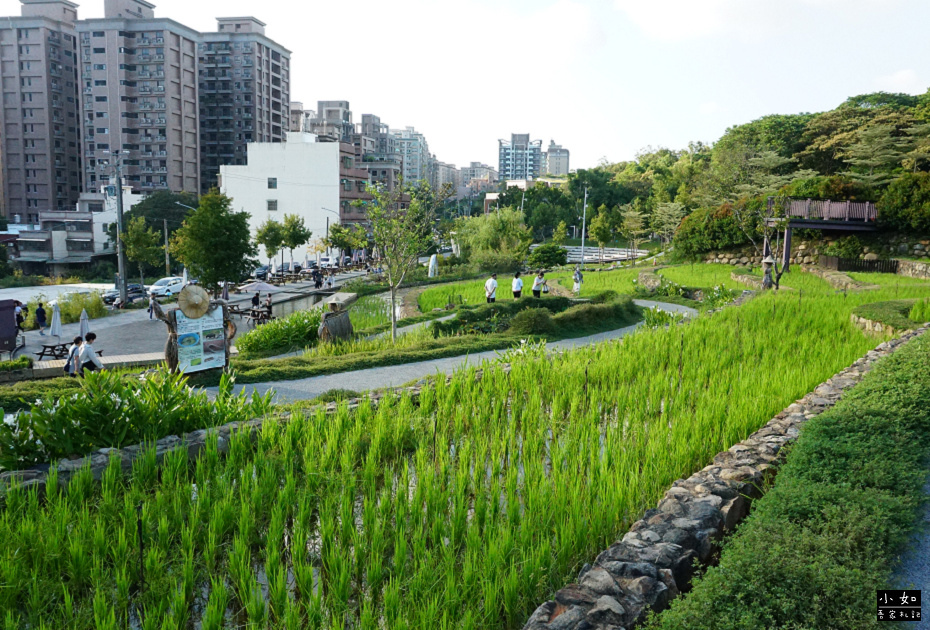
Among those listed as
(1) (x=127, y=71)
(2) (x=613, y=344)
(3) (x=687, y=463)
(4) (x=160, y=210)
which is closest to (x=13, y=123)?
(1) (x=127, y=71)

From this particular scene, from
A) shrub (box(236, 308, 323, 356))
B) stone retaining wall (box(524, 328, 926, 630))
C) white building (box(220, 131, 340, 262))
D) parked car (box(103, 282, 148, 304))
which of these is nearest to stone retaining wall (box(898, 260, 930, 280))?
shrub (box(236, 308, 323, 356))

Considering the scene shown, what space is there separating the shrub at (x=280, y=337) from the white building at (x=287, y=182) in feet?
146

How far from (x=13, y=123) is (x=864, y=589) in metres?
89.3

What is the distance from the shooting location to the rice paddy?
419cm

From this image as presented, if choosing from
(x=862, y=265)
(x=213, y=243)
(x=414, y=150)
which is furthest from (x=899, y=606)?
(x=414, y=150)

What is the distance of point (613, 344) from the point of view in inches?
494

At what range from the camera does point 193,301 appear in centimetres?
1112

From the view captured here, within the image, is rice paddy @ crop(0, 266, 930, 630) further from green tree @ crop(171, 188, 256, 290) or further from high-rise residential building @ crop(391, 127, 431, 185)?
high-rise residential building @ crop(391, 127, 431, 185)

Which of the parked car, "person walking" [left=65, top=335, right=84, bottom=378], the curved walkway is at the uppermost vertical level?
"person walking" [left=65, top=335, right=84, bottom=378]

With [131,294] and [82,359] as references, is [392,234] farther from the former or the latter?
[131,294]

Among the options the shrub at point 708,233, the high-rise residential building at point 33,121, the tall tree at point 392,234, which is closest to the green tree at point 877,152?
the shrub at point 708,233

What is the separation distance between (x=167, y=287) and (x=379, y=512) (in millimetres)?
33623

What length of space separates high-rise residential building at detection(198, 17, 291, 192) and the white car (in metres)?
51.2

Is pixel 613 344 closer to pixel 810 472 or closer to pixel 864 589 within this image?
pixel 810 472
